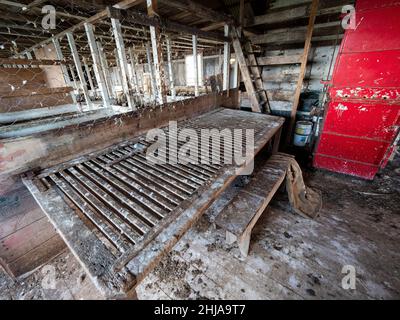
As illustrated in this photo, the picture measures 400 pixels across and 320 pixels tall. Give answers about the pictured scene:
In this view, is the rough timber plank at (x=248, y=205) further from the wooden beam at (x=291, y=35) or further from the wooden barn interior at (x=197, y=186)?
the wooden beam at (x=291, y=35)

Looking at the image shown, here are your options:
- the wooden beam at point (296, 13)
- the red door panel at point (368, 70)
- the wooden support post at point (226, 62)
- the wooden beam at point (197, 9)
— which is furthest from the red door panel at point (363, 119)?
the wooden beam at point (197, 9)

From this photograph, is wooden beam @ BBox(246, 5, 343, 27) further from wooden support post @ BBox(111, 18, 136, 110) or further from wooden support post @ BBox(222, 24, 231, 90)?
wooden support post @ BBox(111, 18, 136, 110)

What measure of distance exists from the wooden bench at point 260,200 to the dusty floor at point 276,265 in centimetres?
19

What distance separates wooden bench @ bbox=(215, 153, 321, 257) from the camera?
1.62 metres

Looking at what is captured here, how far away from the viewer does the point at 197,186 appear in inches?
54.2

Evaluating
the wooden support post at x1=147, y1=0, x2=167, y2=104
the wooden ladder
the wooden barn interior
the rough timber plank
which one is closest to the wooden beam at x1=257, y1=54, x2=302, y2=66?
the wooden barn interior

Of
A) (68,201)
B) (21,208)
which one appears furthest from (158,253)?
(21,208)

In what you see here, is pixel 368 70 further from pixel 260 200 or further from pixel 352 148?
pixel 260 200

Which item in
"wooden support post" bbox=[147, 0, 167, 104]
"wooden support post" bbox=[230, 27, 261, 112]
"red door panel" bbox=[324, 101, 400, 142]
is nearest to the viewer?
"wooden support post" bbox=[147, 0, 167, 104]

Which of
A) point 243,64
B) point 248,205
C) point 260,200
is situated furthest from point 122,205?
point 243,64

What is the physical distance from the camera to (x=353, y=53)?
2.53 meters

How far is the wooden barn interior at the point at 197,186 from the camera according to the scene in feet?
3.81

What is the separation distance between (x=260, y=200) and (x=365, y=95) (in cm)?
234

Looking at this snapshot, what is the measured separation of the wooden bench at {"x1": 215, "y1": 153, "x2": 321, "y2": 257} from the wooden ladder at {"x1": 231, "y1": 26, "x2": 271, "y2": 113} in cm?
158
